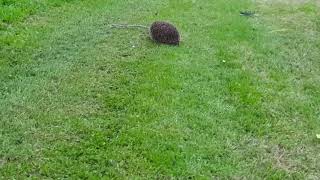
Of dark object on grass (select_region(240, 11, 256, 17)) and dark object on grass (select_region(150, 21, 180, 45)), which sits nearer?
dark object on grass (select_region(150, 21, 180, 45))

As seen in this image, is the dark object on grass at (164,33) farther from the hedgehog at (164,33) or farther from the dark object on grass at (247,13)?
the dark object on grass at (247,13)

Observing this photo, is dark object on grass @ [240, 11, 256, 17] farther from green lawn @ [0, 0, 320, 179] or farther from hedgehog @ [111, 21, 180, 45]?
Answer: hedgehog @ [111, 21, 180, 45]

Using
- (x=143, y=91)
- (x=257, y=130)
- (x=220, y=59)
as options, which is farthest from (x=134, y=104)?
(x=220, y=59)

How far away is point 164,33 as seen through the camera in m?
6.32

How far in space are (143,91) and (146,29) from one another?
2111mm

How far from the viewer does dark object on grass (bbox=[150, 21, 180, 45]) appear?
6316 millimetres

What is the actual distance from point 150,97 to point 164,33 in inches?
62.6

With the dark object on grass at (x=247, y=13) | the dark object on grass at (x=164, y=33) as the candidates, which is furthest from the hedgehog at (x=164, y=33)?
the dark object on grass at (x=247, y=13)

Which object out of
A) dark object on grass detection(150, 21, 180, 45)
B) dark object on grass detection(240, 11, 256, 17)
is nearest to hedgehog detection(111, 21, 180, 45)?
dark object on grass detection(150, 21, 180, 45)

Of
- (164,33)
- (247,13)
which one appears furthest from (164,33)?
(247,13)

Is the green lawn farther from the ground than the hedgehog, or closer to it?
closer to it

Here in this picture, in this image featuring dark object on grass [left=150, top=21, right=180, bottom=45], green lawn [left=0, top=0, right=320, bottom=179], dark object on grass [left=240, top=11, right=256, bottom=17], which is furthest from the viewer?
dark object on grass [left=240, top=11, right=256, bottom=17]

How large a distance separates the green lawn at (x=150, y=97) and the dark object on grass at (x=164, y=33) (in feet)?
0.32

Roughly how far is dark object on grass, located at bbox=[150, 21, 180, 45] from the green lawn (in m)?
0.10
